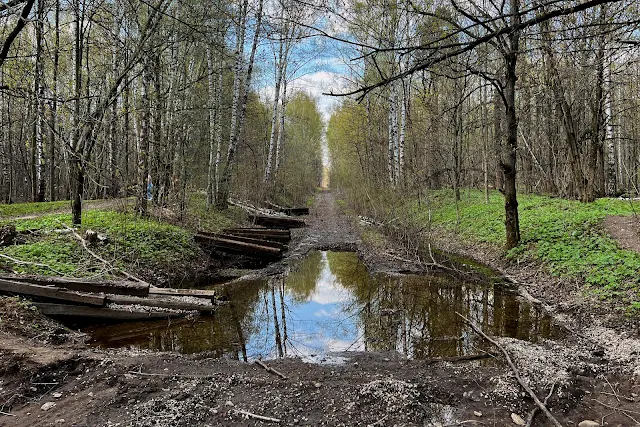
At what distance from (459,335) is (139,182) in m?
8.96

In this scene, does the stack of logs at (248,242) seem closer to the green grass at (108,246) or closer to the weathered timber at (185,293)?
the green grass at (108,246)

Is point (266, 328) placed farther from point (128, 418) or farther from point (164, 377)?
point (128, 418)

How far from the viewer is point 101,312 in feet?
19.9

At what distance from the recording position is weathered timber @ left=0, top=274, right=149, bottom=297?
5883 mm

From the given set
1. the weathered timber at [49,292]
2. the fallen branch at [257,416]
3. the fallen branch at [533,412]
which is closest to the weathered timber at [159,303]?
the weathered timber at [49,292]

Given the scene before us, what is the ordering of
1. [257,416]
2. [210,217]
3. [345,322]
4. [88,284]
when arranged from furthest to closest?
[210,217] < [345,322] < [88,284] < [257,416]

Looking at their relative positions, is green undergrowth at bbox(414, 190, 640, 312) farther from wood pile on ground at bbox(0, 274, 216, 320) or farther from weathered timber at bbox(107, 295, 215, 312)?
wood pile on ground at bbox(0, 274, 216, 320)

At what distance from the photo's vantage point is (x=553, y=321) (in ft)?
19.7

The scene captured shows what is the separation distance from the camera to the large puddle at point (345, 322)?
5441 millimetres

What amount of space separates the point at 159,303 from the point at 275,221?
9947mm

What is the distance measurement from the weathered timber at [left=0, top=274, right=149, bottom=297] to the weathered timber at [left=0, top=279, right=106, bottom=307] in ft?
0.49

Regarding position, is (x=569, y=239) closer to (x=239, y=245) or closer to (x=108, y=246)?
(x=239, y=245)

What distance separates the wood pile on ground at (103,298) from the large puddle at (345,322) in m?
0.23

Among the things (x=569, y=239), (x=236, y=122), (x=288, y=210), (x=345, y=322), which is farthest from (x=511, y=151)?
(x=288, y=210)
